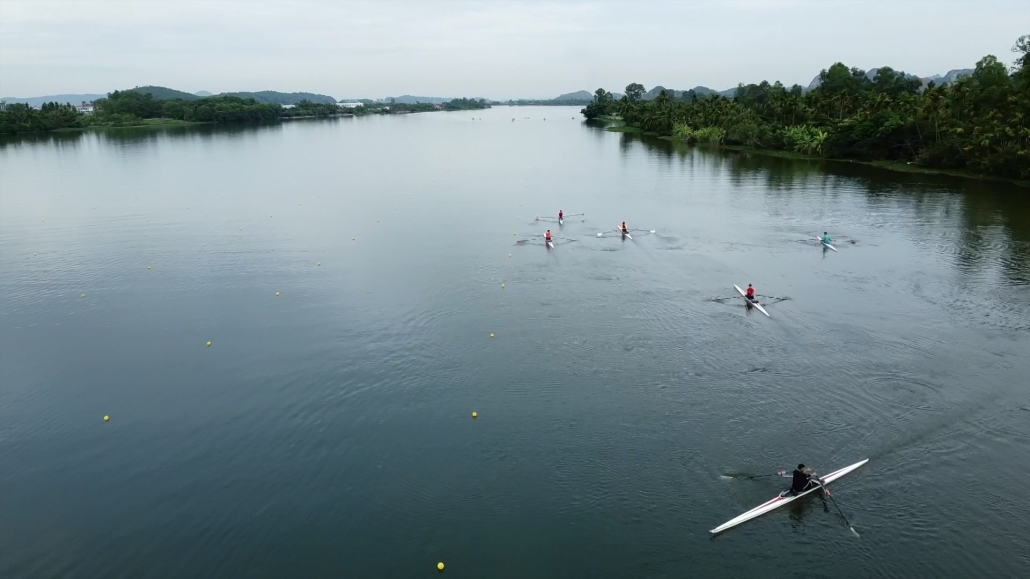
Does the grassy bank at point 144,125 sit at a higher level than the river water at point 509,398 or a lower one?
Answer: higher

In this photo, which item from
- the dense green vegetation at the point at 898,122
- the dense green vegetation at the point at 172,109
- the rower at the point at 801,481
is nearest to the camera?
the rower at the point at 801,481

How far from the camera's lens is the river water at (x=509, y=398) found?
13.8 metres

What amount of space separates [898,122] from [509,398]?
190 feet

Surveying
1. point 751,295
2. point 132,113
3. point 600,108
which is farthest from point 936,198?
point 132,113

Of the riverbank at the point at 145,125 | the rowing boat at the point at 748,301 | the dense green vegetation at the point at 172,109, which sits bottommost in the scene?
the rowing boat at the point at 748,301

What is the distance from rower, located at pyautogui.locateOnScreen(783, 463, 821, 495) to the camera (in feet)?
47.4

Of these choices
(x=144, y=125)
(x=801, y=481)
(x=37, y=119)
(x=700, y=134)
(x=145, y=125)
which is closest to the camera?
(x=801, y=481)

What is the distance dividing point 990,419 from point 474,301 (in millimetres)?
17400

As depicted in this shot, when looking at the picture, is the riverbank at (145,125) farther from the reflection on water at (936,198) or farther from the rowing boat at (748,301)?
the rowing boat at (748,301)

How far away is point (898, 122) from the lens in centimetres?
6125

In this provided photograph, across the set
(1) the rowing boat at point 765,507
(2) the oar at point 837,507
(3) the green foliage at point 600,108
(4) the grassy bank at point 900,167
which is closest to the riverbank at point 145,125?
(3) the green foliage at point 600,108

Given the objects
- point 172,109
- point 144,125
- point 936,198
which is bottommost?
point 936,198

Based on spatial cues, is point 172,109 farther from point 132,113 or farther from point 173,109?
point 132,113

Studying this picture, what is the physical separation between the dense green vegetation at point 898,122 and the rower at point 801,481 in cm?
4531
